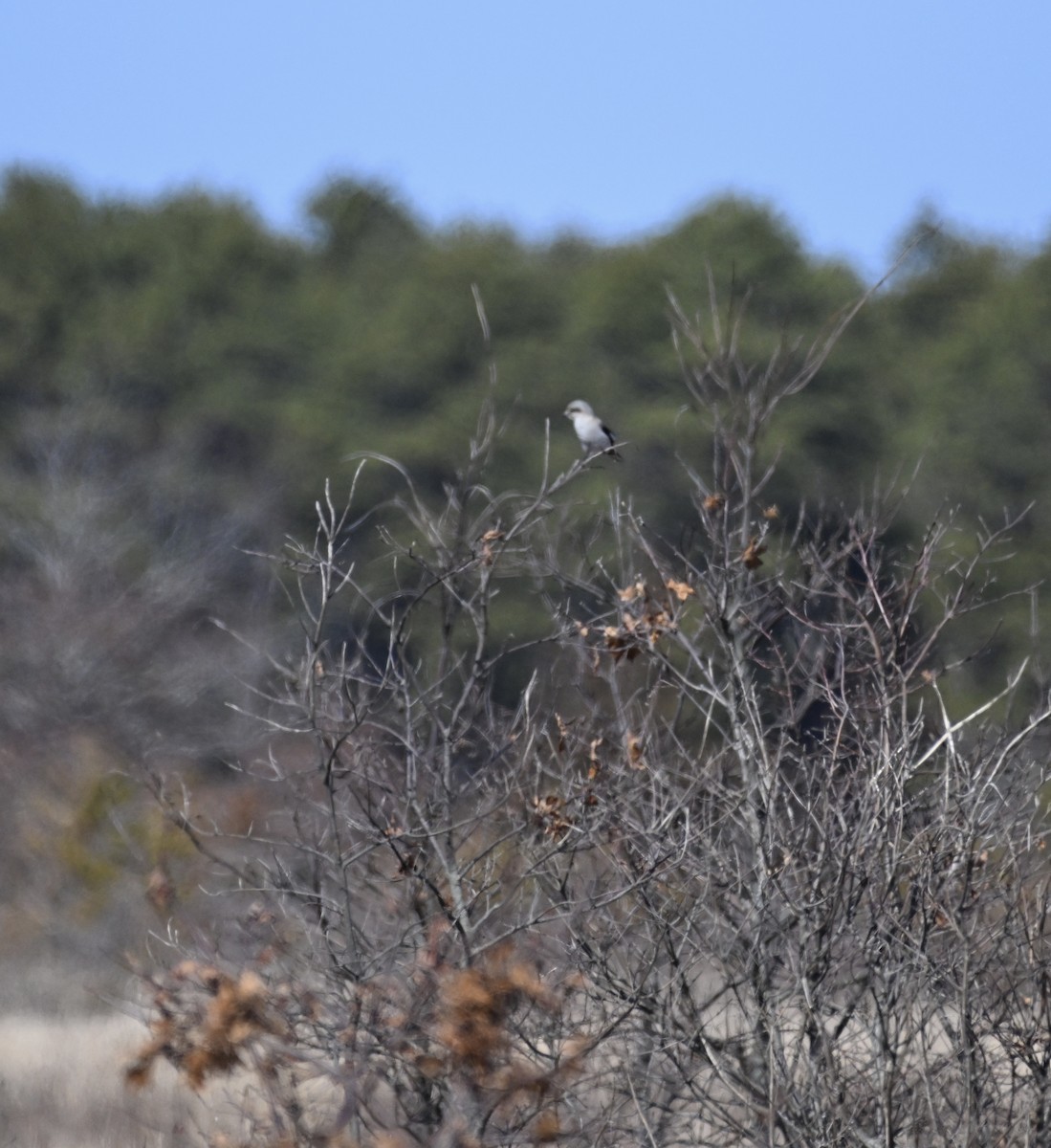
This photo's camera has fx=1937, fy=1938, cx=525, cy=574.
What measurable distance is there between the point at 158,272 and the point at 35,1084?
26941 millimetres

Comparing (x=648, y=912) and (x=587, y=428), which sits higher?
(x=587, y=428)

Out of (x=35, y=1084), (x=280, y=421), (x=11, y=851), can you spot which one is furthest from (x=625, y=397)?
(x=35, y=1084)

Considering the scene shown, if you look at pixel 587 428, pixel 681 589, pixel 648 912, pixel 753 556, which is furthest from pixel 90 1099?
pixel 587 428

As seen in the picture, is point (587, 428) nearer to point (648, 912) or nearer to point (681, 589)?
point (681, 589)

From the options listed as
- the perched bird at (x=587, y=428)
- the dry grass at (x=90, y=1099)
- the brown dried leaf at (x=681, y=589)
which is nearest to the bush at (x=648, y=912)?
the brown dried leaf at (x=681, y=589)

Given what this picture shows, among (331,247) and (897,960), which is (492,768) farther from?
(331,247)

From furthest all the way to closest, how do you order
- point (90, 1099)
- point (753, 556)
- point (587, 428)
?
point (587, 428) → point (90, 1099) → point (753, 556)

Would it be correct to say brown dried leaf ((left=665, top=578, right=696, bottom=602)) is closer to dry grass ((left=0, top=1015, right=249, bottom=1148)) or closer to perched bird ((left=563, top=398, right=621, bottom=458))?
dry grass ((left=0, top=1015, right=249, bottom=1148))

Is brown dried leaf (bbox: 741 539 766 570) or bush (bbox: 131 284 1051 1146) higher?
brown dried leaf (bbox: 741 539 766 570)

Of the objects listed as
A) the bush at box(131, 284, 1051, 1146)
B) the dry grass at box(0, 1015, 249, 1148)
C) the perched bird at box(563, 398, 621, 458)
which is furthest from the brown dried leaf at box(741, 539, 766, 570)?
the perched bird at box(563, 398, 621, 458)

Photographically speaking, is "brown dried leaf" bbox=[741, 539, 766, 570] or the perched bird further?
the perched bird

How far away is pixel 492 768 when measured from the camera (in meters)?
5.16

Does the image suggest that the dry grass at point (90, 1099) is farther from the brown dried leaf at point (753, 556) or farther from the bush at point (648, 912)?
the brown dried leaf at point (753, 556)

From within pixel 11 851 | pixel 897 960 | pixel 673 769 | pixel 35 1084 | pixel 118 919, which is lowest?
pixel 897 960
